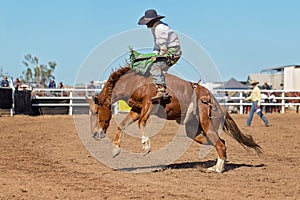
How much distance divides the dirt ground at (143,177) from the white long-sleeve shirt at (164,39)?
191 centimetres

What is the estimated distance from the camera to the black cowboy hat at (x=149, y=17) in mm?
8289

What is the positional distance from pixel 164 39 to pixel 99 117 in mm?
1602

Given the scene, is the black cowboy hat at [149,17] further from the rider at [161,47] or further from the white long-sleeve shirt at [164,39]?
the white long-sleeve shirt at [164,39]

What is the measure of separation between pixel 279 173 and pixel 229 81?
3668 centimetres

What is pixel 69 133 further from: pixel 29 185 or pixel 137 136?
pixel 29 185

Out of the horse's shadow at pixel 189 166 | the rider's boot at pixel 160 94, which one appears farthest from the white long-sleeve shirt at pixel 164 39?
the horse's shadow at pixel 189 166

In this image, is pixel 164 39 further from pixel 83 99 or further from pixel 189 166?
pixel 83 99

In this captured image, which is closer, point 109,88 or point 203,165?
point 109,88

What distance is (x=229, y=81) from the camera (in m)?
44.6

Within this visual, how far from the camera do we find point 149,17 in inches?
328

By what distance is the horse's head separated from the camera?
8422 millimetres

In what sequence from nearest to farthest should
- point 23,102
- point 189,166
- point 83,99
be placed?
point 189,166
point 23,102
point 83,99

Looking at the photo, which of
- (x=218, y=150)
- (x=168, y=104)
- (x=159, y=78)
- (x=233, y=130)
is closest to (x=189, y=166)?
(x=218, y=150)

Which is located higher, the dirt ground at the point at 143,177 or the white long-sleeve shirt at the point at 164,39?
the white long-sleeve shirt at the point at 164,39
